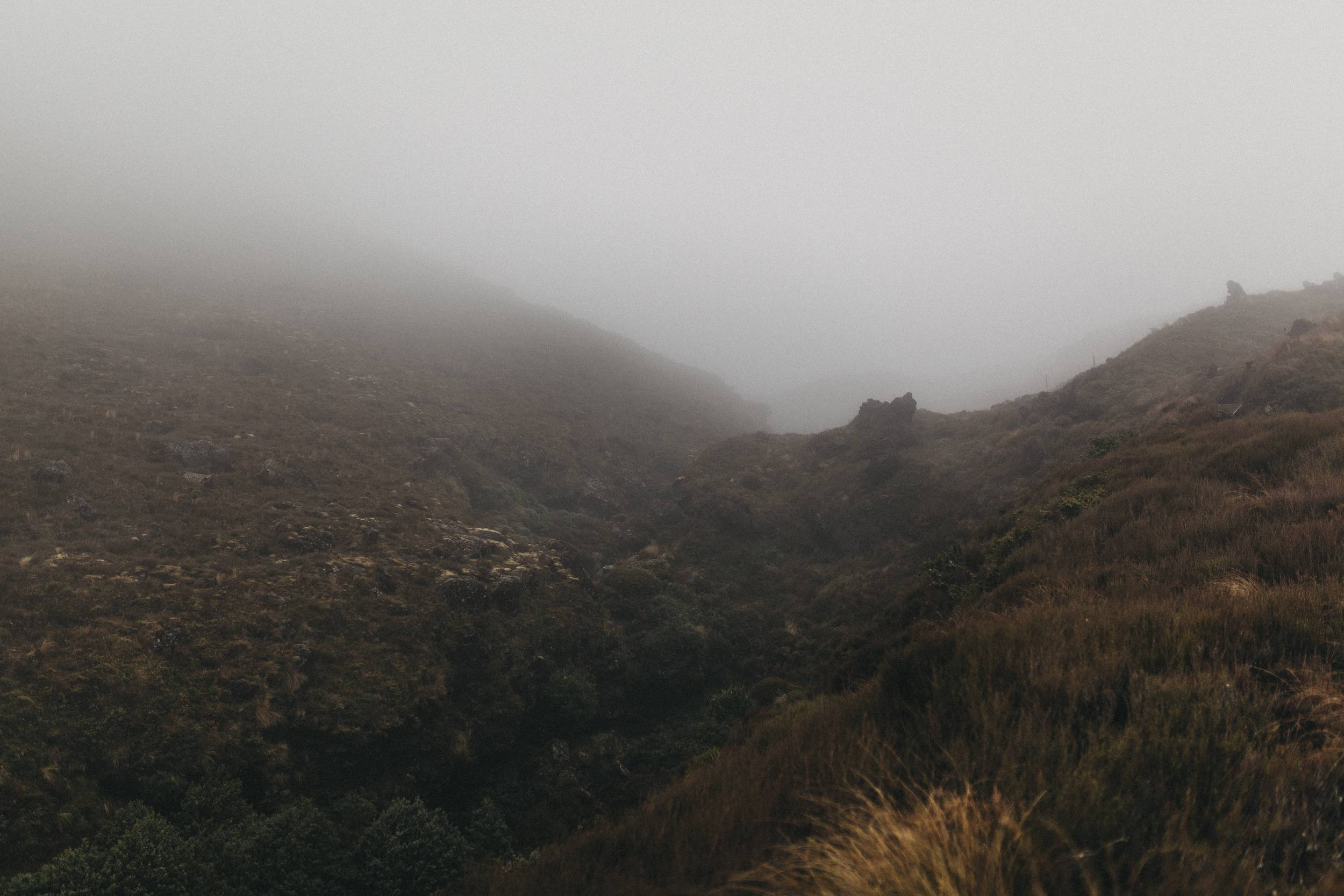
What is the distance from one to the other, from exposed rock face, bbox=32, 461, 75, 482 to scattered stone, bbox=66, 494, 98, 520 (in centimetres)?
96

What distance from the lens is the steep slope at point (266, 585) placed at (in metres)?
7.28

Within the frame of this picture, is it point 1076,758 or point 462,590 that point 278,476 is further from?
point 1076,758

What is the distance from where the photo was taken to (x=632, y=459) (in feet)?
106

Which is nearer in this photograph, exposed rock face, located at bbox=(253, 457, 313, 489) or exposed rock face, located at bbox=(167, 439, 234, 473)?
exposed rock face, located at bbox=(167, 439, 234, 473)

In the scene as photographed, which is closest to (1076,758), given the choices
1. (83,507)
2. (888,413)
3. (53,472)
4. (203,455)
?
(83,507)

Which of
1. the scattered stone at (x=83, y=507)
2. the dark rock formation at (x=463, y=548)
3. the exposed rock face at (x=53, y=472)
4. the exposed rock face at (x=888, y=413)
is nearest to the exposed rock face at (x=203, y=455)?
the exposed rock face at (x=53, y=472)

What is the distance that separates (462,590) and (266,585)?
3962 mm

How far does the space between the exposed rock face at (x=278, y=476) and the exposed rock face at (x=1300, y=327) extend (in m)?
33.2

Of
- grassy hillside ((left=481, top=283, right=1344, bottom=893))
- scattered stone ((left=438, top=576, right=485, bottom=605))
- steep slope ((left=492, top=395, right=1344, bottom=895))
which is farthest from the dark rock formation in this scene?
steep slope ((left=492, top=395, right=1344, bottom=895))

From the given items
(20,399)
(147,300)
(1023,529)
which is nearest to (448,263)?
(147,300)

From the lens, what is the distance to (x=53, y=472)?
12.2 meters

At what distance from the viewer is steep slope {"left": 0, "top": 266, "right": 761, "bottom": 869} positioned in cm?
728

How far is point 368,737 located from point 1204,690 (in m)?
10.7

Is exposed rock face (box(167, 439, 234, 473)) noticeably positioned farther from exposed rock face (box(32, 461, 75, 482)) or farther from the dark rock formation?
the dark rock formation
